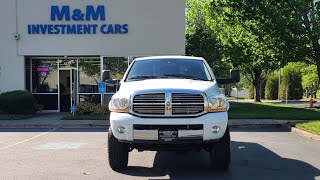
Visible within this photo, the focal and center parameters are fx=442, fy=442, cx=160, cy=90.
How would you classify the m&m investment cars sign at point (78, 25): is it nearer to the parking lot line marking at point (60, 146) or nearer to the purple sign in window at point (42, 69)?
the purple sign in window at point (42, 69)

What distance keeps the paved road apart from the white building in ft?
31.9

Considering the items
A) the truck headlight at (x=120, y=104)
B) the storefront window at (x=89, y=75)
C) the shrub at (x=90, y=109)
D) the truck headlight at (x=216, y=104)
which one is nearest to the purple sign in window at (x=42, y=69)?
the storefront window at (x=89, y=75)

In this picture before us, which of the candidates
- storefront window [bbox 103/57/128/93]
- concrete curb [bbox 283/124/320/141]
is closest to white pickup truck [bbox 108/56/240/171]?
concrete curb [bbox 283/124/320/141]

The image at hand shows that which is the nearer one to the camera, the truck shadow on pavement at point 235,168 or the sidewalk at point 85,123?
the truck shadow on pavement at point 235,168

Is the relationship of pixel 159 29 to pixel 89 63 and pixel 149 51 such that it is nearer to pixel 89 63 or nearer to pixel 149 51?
pixel 149 51

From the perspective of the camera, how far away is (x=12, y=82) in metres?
22.2

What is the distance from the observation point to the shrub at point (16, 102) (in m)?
20.2

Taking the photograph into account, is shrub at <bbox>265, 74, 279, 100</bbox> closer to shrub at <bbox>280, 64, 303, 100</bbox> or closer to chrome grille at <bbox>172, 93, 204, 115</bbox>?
shrub at <bbox>280, 64, 303, 100</bbox>

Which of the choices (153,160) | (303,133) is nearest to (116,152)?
(153,160)

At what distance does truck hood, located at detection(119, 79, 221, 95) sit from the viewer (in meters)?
7.32

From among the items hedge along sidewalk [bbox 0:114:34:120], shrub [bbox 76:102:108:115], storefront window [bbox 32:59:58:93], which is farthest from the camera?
storefront window [bbox 32:59:58:93]

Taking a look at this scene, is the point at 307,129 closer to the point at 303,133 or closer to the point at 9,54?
the point at 303,133

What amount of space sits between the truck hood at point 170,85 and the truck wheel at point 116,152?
2.78ft

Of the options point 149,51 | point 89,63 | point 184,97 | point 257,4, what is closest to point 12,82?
point 89,63
